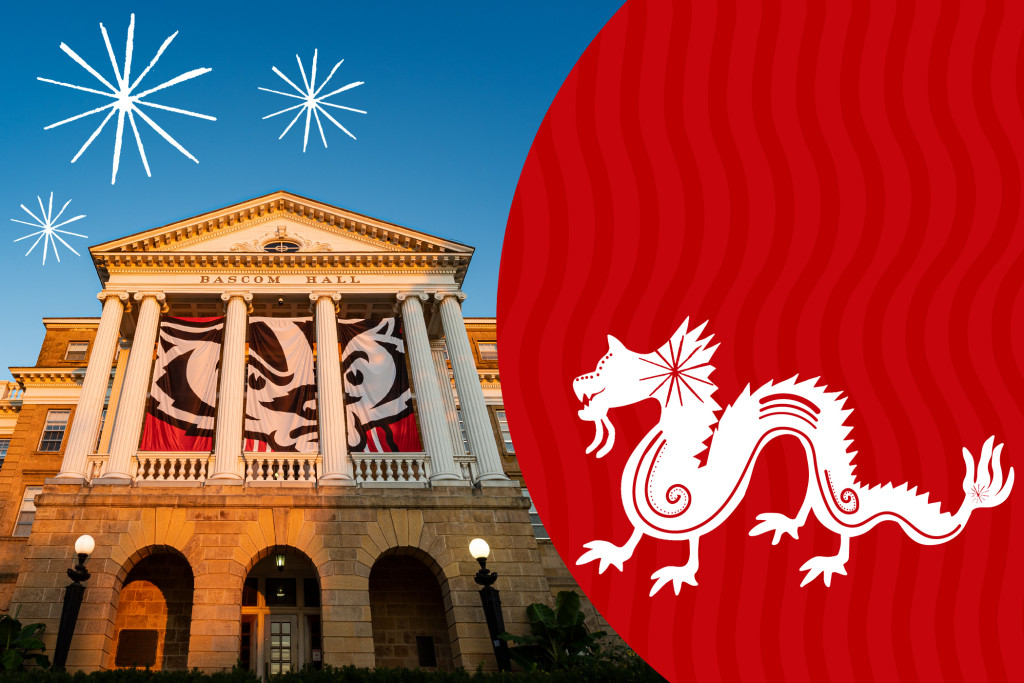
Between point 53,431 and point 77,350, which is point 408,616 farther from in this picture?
point 77,350

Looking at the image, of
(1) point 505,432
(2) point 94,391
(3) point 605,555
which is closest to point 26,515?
(2) point 94,391

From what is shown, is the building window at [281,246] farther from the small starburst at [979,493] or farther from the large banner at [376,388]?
the small starburst at [979,493]

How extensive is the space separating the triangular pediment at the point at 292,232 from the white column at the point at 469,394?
2610 mm

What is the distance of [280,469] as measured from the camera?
898 inches

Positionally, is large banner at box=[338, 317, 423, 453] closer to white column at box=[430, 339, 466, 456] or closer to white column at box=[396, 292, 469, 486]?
white column at box=[396, 292, 469, 486]

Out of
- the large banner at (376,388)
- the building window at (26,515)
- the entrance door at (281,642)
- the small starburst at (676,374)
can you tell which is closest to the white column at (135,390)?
the entrance door at (281,642)

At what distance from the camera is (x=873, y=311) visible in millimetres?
10750

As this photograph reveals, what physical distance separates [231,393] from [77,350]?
70.1 ft

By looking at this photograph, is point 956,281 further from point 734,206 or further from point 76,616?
point 76,616

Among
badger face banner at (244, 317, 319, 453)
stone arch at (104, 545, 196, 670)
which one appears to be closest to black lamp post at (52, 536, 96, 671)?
stone arch at (104, 545, 196, 670)

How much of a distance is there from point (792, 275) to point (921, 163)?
99.1 inches

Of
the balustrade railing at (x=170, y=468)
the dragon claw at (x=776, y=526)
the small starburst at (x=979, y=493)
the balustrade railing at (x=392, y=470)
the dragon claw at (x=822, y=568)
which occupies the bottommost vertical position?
the dragon claw at (x=822, y=568)

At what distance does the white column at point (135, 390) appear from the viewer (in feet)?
73.2

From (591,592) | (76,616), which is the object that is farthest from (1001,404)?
(76,616)
